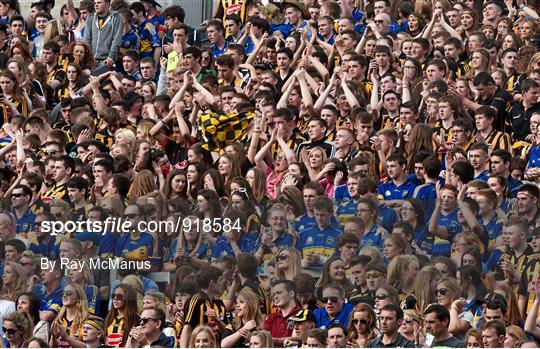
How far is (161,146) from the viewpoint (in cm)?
2019

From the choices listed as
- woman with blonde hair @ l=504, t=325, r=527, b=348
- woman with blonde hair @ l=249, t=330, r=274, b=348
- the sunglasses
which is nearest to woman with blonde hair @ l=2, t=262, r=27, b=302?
the sunglasses

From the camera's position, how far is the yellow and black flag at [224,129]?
65.2 feet

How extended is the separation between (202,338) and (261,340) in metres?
0.47

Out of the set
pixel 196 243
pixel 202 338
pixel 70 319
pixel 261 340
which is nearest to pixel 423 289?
pixel 261 340

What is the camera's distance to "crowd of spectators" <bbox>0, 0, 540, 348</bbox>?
1566 centimetres

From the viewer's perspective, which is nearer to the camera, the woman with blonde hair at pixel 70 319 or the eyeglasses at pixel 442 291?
the eyeglasses at pixel 442 291

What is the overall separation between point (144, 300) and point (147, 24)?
9.02 m

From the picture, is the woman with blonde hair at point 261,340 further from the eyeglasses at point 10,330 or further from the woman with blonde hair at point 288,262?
the eyeglasses at point 10,330

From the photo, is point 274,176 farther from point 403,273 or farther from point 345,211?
point 403,273

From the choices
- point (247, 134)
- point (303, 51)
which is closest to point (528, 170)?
point (247, 134)

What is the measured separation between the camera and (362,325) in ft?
50.7

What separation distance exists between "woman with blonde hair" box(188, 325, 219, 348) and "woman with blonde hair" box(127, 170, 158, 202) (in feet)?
8.23

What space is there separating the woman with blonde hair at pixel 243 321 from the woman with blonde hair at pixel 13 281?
71.4 inches

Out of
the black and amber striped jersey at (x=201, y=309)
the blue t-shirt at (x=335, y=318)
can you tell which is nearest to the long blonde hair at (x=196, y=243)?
the black and amber striped jersey at (x=201, y=309)
